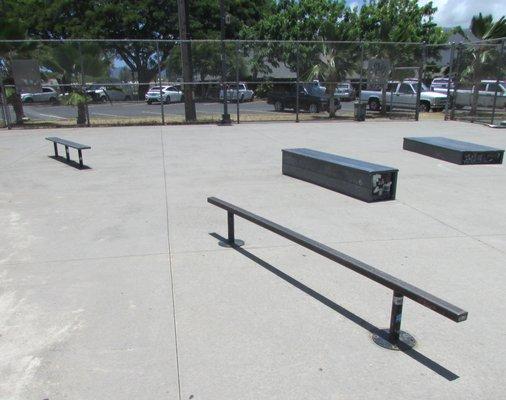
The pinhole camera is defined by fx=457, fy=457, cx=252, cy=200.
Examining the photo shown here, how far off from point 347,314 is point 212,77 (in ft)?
55.3

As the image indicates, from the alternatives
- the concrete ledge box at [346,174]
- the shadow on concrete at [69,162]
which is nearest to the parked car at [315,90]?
the shadow on concrete at [69,162]

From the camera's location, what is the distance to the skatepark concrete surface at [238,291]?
2822mm

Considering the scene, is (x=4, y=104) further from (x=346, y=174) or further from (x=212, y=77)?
(x=346, y=174)

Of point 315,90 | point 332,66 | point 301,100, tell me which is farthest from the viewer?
point 301,100

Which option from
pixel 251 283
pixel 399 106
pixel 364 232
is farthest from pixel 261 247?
pixel 399 106

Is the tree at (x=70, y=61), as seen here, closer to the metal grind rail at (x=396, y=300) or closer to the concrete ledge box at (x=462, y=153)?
the concrete ledge box at (x=462, y=153)

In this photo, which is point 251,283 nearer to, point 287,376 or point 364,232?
point 287,376

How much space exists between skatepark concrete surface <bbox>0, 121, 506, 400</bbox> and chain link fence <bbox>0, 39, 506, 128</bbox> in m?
10.5

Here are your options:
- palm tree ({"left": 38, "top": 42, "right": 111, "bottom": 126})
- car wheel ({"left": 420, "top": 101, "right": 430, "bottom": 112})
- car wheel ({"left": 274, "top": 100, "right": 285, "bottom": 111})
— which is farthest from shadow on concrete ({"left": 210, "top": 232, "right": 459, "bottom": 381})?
car wheel ({"left": 420, "top": 101, "right": 430, "bottom": 112})

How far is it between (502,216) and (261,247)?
346cm

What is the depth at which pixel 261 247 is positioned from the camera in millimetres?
4934

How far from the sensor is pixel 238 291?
3934 mm

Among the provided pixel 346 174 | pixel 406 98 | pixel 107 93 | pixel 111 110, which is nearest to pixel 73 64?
pixel 107 93

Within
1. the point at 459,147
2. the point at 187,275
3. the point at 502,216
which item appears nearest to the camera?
the point at 187,275
